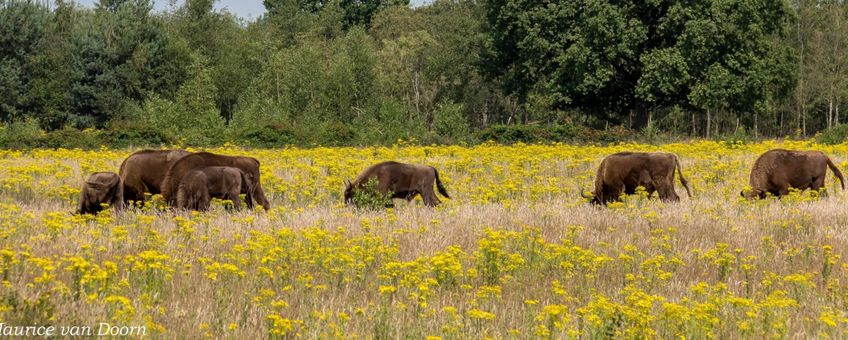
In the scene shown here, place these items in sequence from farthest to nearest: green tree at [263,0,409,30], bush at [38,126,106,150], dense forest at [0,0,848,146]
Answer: green tree at [263,0,409,30], dense forest at [0,0,848,146], bush at [38,126,106,150]

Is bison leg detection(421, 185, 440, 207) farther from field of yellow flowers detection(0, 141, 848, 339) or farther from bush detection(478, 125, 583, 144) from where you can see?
bush detection(478, 125, 583, 144)

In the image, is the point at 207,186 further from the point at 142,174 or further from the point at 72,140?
the point at 72,140

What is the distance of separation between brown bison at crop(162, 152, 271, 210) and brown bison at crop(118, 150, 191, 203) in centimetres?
55

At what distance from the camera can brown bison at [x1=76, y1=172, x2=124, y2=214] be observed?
13305 millimetres

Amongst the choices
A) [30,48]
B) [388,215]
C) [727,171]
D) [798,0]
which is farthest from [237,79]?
[388,215]

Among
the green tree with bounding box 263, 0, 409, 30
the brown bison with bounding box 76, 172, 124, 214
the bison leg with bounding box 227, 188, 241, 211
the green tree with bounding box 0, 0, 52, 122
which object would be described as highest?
the green tree with bounding box 263, 0, 409, 30

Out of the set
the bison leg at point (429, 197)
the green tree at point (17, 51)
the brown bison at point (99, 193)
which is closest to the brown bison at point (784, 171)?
the bison leg at point (429, 197)

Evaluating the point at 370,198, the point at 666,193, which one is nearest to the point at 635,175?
the point at 666,193

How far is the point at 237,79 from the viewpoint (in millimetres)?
75625

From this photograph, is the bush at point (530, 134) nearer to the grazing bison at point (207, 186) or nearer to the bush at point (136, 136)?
the bush at point (136, 136)

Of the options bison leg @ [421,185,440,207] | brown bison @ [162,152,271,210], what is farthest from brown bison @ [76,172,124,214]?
bison leg @ [421,185,440,207]

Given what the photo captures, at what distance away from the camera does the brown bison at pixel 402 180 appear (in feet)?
50.9

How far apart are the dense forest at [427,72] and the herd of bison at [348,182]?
18.5m

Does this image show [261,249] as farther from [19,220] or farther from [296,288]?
[19,220]
